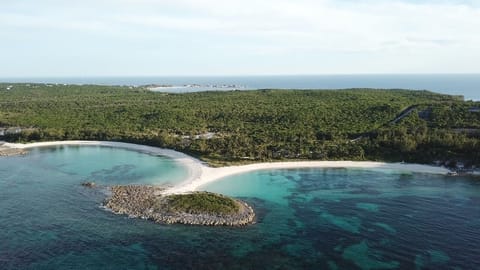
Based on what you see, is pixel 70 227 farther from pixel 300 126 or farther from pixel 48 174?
pixel 300 126

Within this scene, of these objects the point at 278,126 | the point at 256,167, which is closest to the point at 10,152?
the point at 256,167

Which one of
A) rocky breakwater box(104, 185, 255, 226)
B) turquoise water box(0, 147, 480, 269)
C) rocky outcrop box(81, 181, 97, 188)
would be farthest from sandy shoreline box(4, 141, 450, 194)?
rocky outcrop box(81, 181, 97, 188)

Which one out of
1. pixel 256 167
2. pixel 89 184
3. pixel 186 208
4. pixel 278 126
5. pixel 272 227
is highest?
pixel 278 126

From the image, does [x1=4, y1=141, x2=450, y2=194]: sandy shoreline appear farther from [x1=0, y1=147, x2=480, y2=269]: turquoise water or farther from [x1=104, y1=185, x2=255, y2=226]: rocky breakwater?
[x1=104, y1=185, x2=255, y2=226]: rocky breakwater

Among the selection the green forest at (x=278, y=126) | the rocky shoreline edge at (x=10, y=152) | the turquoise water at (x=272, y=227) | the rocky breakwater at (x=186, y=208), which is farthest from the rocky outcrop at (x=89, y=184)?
the rocky shoreline edge at (x=10, y=152)

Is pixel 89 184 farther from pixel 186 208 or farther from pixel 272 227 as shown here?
pixel 272 227
